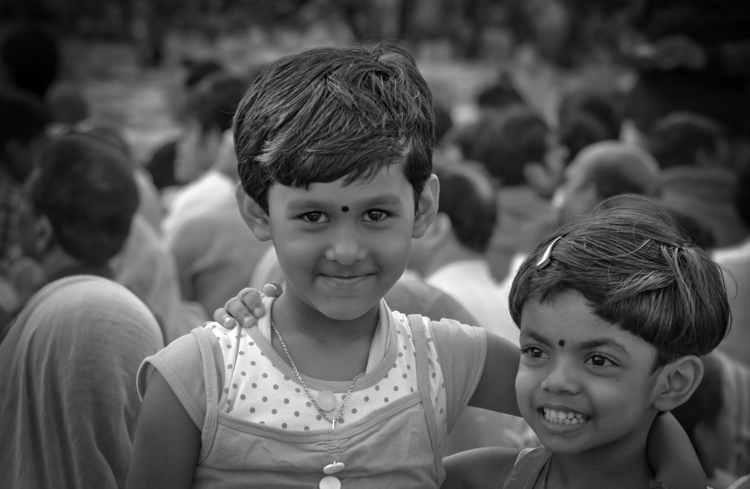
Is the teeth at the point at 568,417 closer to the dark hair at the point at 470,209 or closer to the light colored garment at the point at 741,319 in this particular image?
the dark hair at the point at 470,209

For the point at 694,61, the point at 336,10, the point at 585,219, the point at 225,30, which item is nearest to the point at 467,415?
the point at 585,219

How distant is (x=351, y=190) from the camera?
61.4 inches

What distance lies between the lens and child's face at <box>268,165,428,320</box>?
5.14 feet

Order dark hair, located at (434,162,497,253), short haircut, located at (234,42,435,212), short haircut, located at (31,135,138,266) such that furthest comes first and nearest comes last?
dark hair, located at (434,162,497,253)
short haircut, located at (31,135,138,266)
short haircut, located at (234,42,435,212)

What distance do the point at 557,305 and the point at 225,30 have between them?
18.5 metres

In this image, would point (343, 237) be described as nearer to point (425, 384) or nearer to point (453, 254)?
point (425, 384)

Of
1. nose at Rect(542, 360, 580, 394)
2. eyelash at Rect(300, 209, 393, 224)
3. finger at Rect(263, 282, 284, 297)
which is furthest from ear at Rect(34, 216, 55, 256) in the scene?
nose at Rect(542, 360, 580, 394)

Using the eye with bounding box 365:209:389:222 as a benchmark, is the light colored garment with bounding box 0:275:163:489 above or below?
below

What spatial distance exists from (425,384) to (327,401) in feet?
0.70

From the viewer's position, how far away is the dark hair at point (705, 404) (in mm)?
2645

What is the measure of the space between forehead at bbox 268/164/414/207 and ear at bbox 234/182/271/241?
0.25 ft

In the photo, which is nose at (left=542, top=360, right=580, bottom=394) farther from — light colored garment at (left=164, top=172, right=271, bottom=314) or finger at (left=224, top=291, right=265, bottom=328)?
light colored garment at (left=164, top=172, right=271, bottom=314)

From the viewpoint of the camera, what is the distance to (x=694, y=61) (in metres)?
6.34

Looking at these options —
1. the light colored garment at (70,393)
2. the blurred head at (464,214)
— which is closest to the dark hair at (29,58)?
the blurred head at (464,214)
